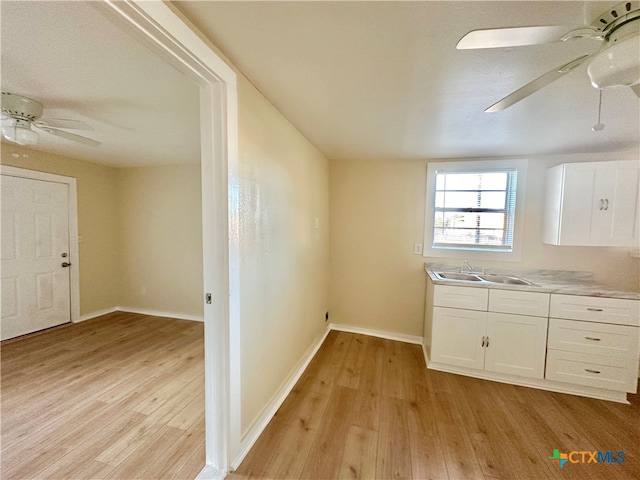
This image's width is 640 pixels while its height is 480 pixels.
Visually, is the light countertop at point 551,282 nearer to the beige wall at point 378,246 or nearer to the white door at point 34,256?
the beige wall at point 378,246

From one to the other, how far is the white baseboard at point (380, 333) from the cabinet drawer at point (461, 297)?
0.87 metres

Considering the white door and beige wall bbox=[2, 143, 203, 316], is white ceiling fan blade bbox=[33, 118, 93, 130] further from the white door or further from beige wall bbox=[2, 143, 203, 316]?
the white door

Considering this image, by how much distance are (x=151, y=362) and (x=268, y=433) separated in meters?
1.57

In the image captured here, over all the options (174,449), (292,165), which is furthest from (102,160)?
(174,449)

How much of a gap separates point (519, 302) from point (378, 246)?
1464mm

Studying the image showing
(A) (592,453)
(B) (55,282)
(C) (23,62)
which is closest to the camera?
(C) (23,62)

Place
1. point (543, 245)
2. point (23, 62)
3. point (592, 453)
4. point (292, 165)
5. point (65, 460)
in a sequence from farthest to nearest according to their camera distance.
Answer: point (543, 245), point (292, 165), point (592, 453), point (65, 460), point (23, 62)

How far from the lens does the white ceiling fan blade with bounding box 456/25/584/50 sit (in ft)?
2.54

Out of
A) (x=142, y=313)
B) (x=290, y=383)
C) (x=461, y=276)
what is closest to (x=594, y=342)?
(x=461, y=276)

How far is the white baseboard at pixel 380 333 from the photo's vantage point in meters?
3.06

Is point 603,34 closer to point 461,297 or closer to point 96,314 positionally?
point 461,297

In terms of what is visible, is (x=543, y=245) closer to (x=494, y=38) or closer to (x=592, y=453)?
(x=592, y=453)

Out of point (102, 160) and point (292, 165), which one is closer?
point (292, 165)

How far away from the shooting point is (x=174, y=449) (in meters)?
1.53
